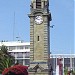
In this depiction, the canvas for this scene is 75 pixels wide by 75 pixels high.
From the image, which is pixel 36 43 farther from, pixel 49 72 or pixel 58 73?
pixel 58 73

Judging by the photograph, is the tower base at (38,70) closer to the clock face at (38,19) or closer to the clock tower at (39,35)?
the clock tower at (39,35)

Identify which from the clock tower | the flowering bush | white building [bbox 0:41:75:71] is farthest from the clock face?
white building [bbox 0:41:75:71]

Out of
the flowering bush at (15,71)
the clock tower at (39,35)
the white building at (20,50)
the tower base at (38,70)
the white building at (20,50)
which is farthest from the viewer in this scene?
the white building at (20,50)

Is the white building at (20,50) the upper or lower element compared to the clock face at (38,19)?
lower

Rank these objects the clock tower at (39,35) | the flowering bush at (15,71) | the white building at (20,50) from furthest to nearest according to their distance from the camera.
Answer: the white building at (20,50) < the clock tower at (39,35) < the flowering bush at (15,71)

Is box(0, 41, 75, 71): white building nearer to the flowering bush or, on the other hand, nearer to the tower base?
the tower base

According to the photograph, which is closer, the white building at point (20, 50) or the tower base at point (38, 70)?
the tower base at point (38, 70)

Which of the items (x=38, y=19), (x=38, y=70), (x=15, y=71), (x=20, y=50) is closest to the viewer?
(x=15, y=71)

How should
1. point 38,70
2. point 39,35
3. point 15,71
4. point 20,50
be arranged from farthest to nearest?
point 20,50 < point 39,35 < point 38,70 < point 15,71

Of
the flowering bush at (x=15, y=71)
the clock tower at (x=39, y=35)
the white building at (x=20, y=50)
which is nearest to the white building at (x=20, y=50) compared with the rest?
the white building at (x=20, y=50)

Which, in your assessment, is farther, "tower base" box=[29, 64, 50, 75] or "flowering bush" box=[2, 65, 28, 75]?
"tower base" box=[29, 64, 50, 75]

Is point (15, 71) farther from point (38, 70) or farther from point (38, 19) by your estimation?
point (38, 19)

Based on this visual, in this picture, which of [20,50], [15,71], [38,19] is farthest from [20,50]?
[15,71]

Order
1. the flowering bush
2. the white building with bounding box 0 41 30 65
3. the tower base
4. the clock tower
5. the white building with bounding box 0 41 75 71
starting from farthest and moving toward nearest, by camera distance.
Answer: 1. the white building with bounding box 0 41 30 65
2. the white building with bounding box 0 41 75 71
3. the clock tower
4. the tower base
5. the flowering bush
